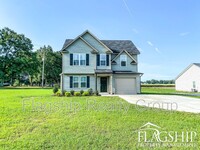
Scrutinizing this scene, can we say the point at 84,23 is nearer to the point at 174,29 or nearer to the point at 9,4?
the point at 9,4

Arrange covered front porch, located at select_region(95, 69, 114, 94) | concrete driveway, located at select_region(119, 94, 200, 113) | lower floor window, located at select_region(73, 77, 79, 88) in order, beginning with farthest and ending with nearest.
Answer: lower floor window, located at select_region(73, 77, 79, 88) → covered front porch, located at select_region(95, 69, 114, 94) → concrete driveway, located at select_region(119, 94, 200, 113)

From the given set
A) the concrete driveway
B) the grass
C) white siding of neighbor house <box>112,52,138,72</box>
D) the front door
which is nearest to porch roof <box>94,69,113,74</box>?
the front door

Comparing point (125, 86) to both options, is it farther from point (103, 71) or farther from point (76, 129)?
point (76, 129)

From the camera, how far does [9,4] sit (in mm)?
15812

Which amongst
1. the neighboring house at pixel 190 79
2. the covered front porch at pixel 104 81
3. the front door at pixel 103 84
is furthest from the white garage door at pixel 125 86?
the neighboring house at pixel 190 79

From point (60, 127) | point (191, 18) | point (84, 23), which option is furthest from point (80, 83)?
point (191, 18)

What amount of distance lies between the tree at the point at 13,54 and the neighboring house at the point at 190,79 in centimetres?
3698

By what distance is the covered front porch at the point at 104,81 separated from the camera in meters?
19.4

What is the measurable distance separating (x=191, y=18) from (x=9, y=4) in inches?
871

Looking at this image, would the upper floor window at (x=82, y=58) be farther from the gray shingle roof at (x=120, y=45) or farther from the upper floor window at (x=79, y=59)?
the gray shingle roof at (x=120, y=45)

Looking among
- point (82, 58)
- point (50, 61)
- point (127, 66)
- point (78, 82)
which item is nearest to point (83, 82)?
point (78, 82)

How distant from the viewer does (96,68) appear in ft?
66.4

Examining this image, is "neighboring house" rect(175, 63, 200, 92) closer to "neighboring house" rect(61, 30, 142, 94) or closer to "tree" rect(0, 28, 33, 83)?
"neighboring house" rect(61, 30, 142, 94)

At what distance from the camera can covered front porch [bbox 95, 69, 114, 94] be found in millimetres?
19386
